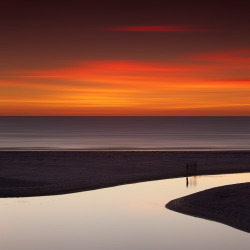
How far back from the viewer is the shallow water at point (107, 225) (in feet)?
89.2

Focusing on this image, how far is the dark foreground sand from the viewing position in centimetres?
3212

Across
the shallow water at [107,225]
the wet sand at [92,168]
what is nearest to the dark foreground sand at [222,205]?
the shallow water at [107,225]

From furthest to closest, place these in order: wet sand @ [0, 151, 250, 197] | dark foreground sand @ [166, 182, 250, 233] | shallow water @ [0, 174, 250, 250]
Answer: wet sand @ [0, 151, 250, 197]
dark foreground sand @ [166, 182, 250, 233]
shallow water @ [0, 174, 250, 250]

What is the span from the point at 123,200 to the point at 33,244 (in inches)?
492

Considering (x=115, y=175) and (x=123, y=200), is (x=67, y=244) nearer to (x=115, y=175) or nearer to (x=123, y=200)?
(x=123, y=200)

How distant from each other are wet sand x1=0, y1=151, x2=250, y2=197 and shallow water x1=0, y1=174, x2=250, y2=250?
5.61 metres

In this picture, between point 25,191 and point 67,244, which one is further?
point 25,191

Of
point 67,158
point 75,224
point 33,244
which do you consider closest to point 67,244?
point 33,244

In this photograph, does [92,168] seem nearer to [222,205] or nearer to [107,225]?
[222,205]

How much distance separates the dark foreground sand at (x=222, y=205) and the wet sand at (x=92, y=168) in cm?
1072

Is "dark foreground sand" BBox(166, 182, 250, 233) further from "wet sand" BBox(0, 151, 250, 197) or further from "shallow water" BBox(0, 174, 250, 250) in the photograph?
"wet sand" BBox(0, 151, 250, 197)

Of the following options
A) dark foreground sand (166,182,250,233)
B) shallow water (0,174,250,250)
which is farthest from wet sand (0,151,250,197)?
dark foreground sand (166,182,250,233)

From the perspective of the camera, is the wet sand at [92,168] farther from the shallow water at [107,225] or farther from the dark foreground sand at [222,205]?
the dark foreground sand at [222,205]

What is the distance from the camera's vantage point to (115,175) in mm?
55688
